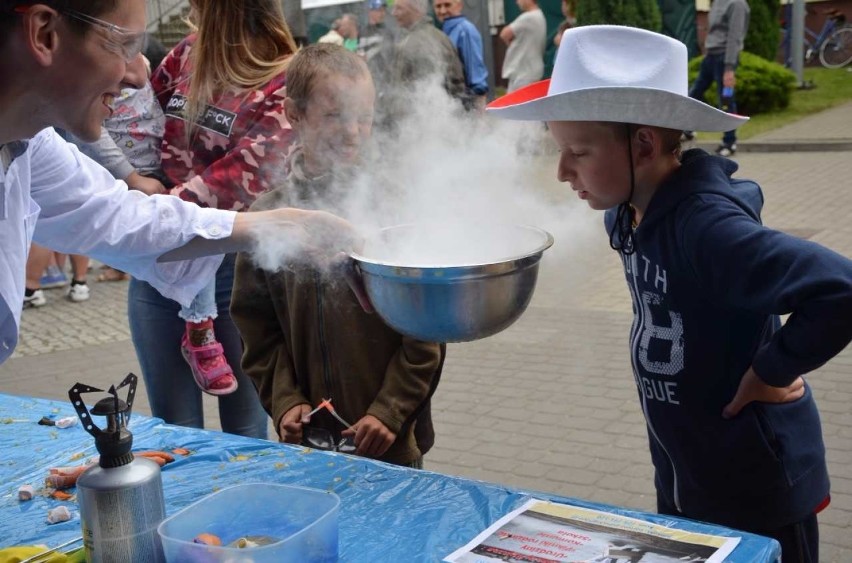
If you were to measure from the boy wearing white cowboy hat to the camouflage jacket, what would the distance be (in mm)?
964

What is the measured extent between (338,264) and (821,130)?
1042 cm

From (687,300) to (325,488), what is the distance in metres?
0.85

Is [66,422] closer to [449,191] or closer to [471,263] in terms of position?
[449,191]

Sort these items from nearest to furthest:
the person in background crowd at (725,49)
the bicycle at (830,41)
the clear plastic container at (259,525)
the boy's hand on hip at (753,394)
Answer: the clear plastic container at (259,525) < the boy's hand on hip at (753,394) < the person in background crowd at (725,49) < the bicycle at (830,41)

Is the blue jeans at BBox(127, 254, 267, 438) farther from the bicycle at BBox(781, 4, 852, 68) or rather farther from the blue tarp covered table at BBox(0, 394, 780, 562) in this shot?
the bicycle at BBox(781, 4, 852, 68)

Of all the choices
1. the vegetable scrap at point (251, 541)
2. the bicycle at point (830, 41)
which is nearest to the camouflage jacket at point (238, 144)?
the vegetable scrap at point (251, 541)

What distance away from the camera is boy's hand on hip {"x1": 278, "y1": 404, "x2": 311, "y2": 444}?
94.3 inches

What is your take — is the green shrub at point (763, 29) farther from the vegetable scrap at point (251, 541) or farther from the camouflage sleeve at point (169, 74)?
the vegetable scrap at point (251, 541)

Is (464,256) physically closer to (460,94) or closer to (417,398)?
(417,398)

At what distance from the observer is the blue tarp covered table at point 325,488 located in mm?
1628

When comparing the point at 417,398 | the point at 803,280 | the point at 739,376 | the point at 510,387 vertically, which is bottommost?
the point at 510,387

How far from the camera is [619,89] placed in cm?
181

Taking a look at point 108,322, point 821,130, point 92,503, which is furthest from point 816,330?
point 821,130

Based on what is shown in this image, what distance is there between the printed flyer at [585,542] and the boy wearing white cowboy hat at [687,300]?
0.39 metres
